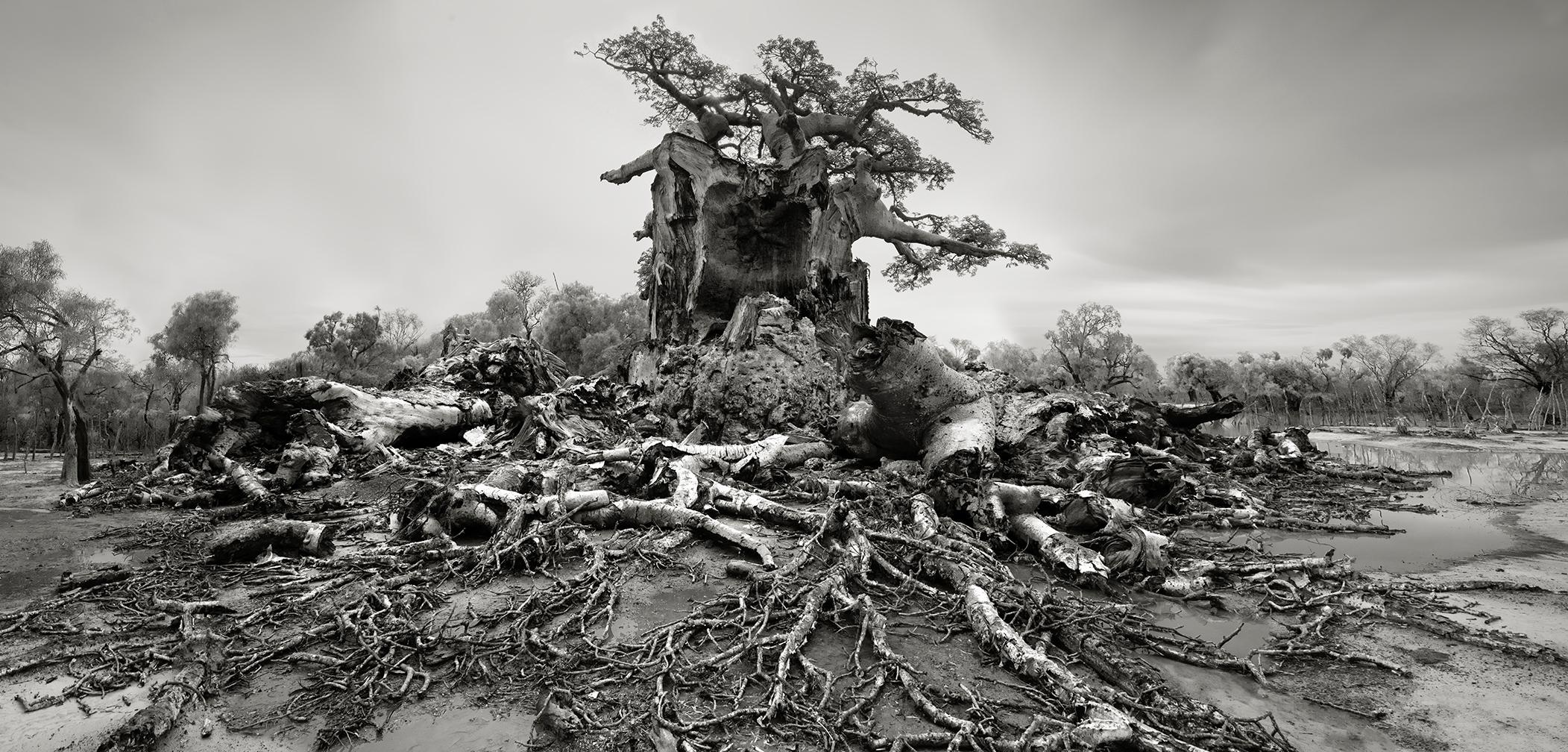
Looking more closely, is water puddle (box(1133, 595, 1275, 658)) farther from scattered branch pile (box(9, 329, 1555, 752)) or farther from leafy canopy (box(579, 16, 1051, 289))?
leafy canopy (box(579, 16, 1051, 289))

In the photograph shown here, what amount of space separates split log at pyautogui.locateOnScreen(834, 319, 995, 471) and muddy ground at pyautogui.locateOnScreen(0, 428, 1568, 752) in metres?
2.72

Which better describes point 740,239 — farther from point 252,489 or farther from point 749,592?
point 749,592

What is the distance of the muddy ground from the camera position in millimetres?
2451

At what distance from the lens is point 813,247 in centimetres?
1702

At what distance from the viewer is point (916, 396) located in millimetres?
7113

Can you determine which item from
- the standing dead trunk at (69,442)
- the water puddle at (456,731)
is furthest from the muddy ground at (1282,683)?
the standing dead trunk at (69,442)

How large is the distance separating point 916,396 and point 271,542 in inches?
234

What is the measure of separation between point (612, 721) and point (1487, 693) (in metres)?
3.77

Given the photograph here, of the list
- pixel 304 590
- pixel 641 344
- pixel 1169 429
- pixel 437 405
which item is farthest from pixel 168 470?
pixel 1169 429

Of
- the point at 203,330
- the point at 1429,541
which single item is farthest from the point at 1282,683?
the point at 203,330

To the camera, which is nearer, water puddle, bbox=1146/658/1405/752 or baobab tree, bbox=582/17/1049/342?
water puddle, bbox=1146/658/1405/752

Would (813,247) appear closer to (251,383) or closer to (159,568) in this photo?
(251,383)

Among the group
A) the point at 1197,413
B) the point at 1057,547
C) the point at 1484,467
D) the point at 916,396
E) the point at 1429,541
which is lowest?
the point at 1484,467

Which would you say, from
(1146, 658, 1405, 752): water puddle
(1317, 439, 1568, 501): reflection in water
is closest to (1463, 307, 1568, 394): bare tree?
(1317, 439, 1568, 501): reflection in water
